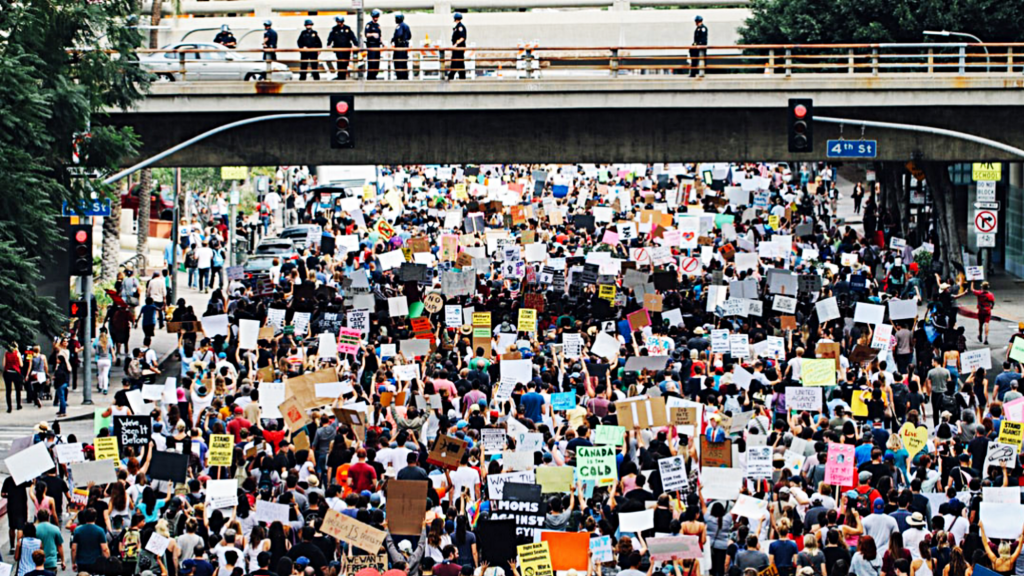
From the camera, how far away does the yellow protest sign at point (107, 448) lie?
60.2 ft

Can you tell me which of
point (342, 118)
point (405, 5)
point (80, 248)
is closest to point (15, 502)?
point (80, 248)

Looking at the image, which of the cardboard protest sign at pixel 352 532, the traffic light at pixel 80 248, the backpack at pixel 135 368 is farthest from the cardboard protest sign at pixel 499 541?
the traffic light at pixel 80 248

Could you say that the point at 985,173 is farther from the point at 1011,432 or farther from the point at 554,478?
the point at 554,478

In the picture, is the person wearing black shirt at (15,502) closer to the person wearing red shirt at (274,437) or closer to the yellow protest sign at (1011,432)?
the person wearing red shirt at (274,437)

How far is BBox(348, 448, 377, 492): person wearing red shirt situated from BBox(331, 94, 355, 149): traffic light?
38.7 ft

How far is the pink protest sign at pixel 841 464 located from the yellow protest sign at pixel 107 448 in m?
7.12

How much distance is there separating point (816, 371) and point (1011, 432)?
4421 mm

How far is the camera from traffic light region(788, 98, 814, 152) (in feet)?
91.6

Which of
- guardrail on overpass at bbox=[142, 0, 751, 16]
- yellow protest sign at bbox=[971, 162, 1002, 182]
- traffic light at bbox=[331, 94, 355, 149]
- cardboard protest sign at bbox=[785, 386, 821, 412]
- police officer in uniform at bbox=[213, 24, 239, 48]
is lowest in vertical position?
cardboard protest sign at bbox=[785, 386, 821, 412]

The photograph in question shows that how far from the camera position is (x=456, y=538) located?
1573 centimetres

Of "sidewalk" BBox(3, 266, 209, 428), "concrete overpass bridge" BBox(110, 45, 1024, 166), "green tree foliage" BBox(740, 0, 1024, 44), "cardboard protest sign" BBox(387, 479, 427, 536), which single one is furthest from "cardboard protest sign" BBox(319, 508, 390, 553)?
"green tree foliage" BBox(740, 0, 1024, 44)

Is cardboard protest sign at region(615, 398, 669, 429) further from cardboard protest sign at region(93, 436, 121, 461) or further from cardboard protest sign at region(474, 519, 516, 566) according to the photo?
cardboard protest sign at region(93, 436, 121, 461)

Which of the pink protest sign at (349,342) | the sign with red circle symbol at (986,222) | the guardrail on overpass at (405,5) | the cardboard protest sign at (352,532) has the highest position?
the guardrail on overpass at (405,5)

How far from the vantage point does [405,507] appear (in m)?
16.3
